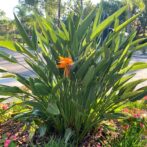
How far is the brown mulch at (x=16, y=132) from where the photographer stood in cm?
330

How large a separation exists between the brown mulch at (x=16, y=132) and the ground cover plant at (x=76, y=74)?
171 mm

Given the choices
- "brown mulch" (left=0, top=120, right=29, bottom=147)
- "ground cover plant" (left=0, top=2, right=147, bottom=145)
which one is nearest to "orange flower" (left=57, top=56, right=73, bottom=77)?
"ground cover plant" (left=0, top=2, right=147, bottom=145)

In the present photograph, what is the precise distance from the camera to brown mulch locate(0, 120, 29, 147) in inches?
130

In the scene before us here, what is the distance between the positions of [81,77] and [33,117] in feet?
2.45

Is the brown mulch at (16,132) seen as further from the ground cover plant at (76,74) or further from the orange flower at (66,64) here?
the orange flower at (66,64)

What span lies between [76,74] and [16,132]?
1.07m

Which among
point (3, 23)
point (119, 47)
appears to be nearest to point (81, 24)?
point (119, 47)

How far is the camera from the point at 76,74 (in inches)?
116

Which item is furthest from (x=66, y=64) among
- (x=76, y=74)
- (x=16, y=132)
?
(x=16, y=132)

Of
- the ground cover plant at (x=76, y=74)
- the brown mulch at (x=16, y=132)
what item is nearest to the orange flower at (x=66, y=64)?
the ground cover plant at (x=76, y=74)

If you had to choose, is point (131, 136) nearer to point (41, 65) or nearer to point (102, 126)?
point (102, 126)

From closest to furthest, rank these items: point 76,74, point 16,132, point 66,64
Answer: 1. point 66,64
2. point 76,74
3. point 16,132

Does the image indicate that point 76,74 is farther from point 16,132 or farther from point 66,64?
point 16,132

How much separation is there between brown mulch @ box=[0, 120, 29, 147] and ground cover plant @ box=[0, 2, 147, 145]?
0.17 m
